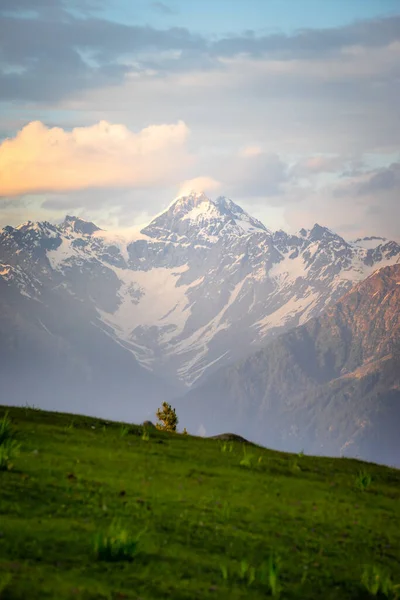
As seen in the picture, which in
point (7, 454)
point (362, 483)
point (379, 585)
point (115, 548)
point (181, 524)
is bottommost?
point (115, 548)

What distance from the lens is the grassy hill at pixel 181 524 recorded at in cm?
1859

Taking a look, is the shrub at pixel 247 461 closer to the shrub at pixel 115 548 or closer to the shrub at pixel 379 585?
the shrub at pixel 379 585

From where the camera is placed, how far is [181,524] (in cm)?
2309

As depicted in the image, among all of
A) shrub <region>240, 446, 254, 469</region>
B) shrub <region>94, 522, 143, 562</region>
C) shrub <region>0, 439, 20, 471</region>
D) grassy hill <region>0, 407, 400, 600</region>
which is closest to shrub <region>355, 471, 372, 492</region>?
grassy hill <region>0, 407, 400, 600</region>

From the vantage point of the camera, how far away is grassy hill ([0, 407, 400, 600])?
18.6 m

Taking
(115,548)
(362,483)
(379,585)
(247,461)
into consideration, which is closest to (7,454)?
(115,548)

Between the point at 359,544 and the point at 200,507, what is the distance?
4.08 metres

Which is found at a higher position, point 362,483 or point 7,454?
point 362,483

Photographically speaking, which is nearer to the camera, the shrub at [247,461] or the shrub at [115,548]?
the shrub at [115,548]

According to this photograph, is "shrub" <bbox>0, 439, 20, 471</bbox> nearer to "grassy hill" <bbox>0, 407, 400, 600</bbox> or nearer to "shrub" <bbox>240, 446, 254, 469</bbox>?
"grassy hill" <bbox>0, 407, 400, 600</bbox>

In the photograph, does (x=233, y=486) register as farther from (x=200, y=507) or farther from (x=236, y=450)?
(x=236, y=450)

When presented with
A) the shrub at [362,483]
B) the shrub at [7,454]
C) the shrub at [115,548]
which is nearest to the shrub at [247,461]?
the shrub at [362,483]

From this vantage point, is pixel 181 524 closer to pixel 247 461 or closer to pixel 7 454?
pixel 7 454

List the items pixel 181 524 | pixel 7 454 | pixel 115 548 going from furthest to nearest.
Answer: pixel 7 454 < pixel 181 524 < pixel 115 548
